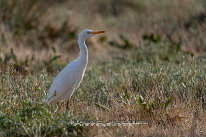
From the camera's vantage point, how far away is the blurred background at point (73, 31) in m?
9.61

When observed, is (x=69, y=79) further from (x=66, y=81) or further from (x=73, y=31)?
(x=73, y=31)

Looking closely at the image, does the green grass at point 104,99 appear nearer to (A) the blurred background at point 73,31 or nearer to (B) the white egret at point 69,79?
(B) the white egret at point 69,79

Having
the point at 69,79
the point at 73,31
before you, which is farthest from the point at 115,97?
the point at 73,31

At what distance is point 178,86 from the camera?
538 cm

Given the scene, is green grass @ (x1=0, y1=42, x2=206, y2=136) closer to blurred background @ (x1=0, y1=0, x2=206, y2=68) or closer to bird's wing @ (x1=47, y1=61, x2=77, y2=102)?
bird's wing @ (x1=47, y1=61, x2=77, y2=102)

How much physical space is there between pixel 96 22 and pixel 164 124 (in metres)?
11.4

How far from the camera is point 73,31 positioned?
12.0 meters

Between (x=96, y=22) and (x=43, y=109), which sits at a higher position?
(x=43, y=109)

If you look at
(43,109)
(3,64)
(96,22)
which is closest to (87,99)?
(43,109)

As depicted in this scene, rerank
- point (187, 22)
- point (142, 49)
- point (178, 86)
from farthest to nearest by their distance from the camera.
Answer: point (187, 22), point (142, 49), point (178, 86)

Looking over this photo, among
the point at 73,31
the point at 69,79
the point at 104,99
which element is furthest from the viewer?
the point at 73,31

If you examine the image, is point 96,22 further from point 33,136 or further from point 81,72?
point 33,136

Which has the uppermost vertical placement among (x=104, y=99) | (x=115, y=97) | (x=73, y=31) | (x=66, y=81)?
(x=66, y=81)

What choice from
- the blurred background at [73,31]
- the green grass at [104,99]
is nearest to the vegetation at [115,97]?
the green grass at [104,99]
